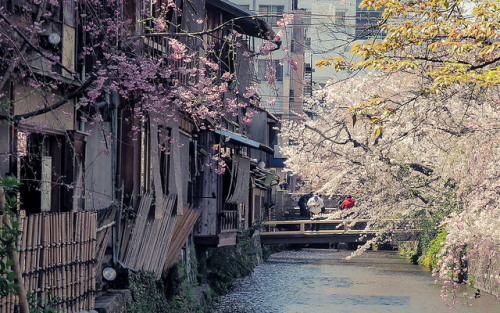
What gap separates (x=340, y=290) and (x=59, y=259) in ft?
65.3

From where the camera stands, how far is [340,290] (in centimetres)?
2869

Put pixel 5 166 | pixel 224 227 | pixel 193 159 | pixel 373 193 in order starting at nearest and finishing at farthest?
1. pixel 5 166
2. pixel 193 159
3. pixel 224 227
4. pixel 373 193

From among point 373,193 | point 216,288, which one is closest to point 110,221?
point 216,288

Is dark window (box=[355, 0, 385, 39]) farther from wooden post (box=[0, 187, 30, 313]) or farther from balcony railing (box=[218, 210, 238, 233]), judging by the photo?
balcony railing (box=[218, 210, 238, 233])

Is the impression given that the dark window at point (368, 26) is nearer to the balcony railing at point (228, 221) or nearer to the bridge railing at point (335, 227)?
the balcony railing at point (228, 221)

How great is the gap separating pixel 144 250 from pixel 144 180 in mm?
1593

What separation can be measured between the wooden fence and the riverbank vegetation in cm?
475

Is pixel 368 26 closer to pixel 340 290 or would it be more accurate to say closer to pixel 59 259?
pixel 59 259

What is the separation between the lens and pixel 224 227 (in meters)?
23.1

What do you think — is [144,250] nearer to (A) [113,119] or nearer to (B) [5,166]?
(A) [113,119]

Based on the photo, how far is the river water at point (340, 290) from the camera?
77.8ft

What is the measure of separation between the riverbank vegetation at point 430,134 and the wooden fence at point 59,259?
4747mm

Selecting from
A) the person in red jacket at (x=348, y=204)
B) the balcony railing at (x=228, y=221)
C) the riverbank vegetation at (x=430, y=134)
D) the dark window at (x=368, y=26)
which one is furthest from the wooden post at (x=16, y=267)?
the person in red jacket at (x=348, y=204)

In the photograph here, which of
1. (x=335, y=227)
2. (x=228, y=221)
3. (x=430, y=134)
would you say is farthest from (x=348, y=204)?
(x=228, y=221)
